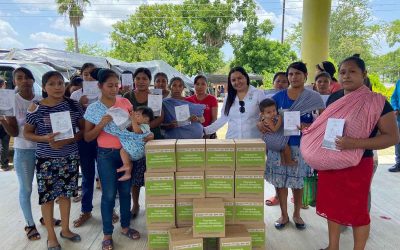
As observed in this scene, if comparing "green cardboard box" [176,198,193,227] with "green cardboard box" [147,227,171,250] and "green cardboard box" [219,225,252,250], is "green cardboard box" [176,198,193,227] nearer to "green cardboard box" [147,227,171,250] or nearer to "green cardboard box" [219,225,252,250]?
"green cardboard box" [147,227,171,250]

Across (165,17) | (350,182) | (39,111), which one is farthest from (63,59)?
(165,17)

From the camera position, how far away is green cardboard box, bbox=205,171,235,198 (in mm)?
2545

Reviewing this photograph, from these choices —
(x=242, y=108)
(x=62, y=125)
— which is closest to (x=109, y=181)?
(x=62, y=125)

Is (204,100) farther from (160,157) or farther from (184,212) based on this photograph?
(184,212)

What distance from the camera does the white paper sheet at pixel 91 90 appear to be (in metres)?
3.35

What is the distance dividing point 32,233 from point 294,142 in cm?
272

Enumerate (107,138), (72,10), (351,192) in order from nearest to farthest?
(351,192) → (107,138) → (72,10)

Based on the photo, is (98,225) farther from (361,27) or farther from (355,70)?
(361,27)

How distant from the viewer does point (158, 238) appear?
103 inches

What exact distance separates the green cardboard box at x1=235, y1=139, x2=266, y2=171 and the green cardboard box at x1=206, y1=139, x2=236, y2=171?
1.9 inches

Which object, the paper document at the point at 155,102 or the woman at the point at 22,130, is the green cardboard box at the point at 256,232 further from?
the woman at the point at 22,130

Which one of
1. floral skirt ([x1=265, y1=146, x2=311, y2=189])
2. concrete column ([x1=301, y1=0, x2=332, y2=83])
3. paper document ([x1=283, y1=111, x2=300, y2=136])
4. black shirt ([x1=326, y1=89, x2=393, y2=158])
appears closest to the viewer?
black shirt ([x1=326, y1=89, x2=393, y2=158])

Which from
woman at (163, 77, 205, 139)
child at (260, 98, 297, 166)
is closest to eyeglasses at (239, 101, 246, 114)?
child at (260, 98, 297, 166)

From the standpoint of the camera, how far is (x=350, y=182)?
Result: 228cm
